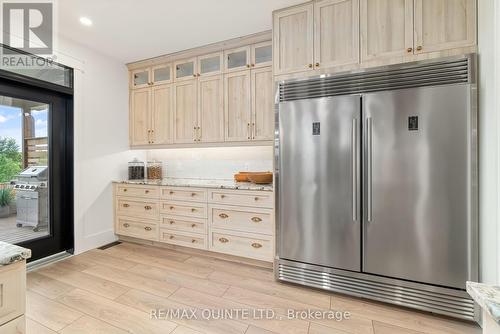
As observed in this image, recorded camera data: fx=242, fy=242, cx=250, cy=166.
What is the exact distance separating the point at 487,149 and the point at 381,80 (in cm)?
85

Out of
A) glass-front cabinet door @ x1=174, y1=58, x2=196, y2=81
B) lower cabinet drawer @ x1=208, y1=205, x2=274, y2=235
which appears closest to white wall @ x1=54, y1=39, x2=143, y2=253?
glass-front cabinet door @ x1=174, y1=58, x2=196, y2=81

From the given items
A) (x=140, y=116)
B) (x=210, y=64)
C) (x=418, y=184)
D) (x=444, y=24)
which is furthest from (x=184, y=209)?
(x=444, y=24)

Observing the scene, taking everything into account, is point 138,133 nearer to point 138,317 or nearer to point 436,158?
point 138,317

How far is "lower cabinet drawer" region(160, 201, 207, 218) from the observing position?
2.90m

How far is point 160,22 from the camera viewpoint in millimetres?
2555

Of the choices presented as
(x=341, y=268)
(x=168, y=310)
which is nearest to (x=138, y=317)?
(x=168, y=310)

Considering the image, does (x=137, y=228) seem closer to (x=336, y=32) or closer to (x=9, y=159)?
(x=9, y=159)

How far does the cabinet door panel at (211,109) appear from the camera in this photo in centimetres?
309

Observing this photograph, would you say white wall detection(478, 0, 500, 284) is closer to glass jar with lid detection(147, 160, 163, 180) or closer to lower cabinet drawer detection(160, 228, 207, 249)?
lower cabinet drawer detection(160, 228, 207, 249)

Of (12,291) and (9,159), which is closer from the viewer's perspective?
(12,291)

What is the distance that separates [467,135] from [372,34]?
1069mm

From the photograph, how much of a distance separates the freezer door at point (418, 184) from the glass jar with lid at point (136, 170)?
321 cm

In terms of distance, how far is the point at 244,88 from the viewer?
293cm

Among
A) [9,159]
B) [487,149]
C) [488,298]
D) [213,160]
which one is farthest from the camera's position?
[213,160]
